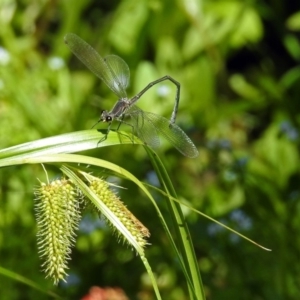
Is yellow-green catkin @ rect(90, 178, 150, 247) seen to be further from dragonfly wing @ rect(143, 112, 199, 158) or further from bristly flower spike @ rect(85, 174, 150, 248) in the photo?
dragonfly wing @ rect(143, 112, 199, 158)

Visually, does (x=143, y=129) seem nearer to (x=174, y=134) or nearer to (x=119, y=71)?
(x=174, y=134)

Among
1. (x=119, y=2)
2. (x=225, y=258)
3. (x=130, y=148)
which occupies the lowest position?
(x=225, y=258)

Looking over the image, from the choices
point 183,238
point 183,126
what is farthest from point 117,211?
point 183,126

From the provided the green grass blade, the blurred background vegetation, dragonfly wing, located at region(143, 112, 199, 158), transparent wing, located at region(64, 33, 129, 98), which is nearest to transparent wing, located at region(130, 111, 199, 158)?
dragonfly wing, located at region(143, 112, 199, 158)

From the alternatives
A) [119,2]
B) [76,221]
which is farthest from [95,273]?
[119,2]

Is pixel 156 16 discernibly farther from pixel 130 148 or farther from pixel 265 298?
pixel 265 298

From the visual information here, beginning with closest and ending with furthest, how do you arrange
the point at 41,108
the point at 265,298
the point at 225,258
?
1. the point at 265,298
2. the point at 225,258
3. the point at 41,108
